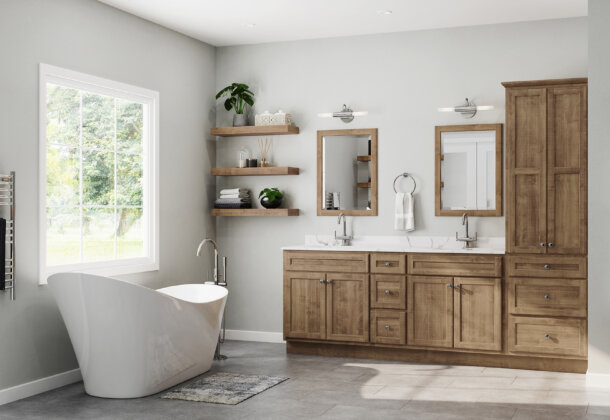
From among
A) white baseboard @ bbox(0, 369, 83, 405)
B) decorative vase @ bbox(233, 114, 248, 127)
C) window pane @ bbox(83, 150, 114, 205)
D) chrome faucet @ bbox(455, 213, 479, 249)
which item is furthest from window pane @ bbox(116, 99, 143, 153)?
chrome faucet @ bbox(455, 213, 479, 249)

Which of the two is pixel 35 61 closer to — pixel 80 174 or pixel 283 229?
pixel 80 174

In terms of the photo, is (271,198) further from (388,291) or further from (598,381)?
(598,381)

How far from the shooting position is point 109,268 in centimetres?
532

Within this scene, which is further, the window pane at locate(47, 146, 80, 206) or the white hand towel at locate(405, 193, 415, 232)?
the white hand towel at locate(405, 193, 415, 232)

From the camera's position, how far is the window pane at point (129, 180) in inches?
218

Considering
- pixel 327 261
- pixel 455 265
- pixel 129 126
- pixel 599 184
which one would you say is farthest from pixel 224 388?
→ pixel 599 184

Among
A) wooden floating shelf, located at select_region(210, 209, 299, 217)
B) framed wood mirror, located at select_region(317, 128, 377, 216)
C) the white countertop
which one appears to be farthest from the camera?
wooden floating shelf, located at select_region(210, 209, 299, 217)

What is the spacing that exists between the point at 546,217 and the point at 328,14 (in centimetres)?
229

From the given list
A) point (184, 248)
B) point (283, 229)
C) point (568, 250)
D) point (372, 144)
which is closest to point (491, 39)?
point (372, 144)

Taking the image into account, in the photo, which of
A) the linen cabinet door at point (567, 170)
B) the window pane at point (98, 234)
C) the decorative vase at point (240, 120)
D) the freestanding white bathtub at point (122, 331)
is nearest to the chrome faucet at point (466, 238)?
the linen cabinet door at point (567, 170)

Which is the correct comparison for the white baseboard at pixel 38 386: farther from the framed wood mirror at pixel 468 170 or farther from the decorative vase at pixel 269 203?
the framed wood mirror at pixel 468 170

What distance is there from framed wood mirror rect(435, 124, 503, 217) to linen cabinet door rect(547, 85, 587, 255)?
62 cm

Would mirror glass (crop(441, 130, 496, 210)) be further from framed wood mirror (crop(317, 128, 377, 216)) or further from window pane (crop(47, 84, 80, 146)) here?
window pane (crop(47, 84, 80, 146))

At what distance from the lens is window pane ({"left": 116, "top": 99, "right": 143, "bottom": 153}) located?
552 centimetres
